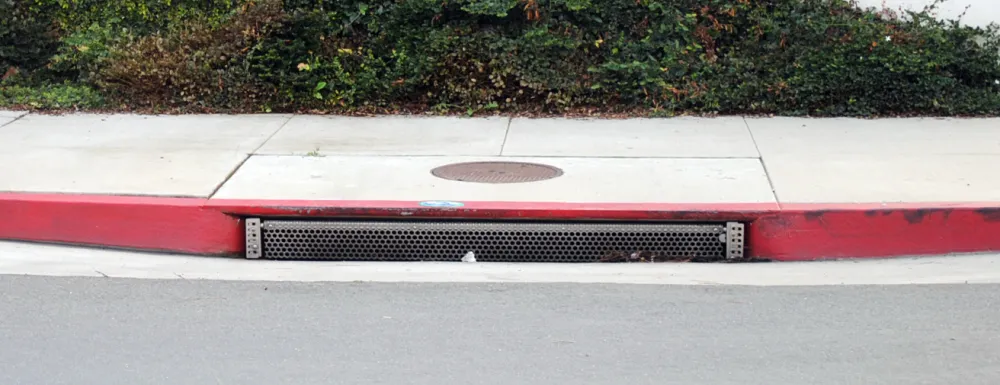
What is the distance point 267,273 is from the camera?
6367mm

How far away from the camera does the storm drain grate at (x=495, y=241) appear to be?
6.67m

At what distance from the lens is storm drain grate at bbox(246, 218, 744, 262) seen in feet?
21.9

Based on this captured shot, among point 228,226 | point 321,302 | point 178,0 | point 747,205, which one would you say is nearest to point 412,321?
point 321,302

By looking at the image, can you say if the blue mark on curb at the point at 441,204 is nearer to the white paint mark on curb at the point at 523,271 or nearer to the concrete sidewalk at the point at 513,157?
the concrete sidewalk at the point at 513,157

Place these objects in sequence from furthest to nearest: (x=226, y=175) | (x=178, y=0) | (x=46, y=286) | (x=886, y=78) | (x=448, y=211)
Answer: (x=178, y=0) → (x=886, y=78) → (x=226, y=175) → (x=448, y=211) → (x=46, y=286)

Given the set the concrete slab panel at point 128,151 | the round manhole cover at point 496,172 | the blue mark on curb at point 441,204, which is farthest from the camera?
the round manhole cover at point 496,172

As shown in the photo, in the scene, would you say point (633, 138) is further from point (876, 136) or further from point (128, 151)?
point (128, 151)

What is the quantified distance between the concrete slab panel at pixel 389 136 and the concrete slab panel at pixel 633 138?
0.79 ft

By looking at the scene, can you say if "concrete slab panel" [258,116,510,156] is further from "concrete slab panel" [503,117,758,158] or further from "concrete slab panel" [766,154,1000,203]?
"concrete slab panel" [766,154,1000,203]

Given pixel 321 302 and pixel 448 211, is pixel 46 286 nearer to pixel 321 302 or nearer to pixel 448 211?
pixel 321 302

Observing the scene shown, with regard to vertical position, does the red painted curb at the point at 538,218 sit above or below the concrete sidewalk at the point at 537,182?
below

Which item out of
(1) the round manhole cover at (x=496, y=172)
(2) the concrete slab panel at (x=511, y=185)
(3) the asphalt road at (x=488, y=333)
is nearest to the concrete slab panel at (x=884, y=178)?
(2) the concrete slab panel at (x=511, y=185)

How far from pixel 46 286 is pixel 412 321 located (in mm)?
1941

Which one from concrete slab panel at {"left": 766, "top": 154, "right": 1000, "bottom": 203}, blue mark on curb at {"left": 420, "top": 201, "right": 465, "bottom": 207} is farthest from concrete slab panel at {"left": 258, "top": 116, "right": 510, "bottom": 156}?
concrete slab panel at {"left": 766, "top": 154, "right": 1000, "bottom": 203}
